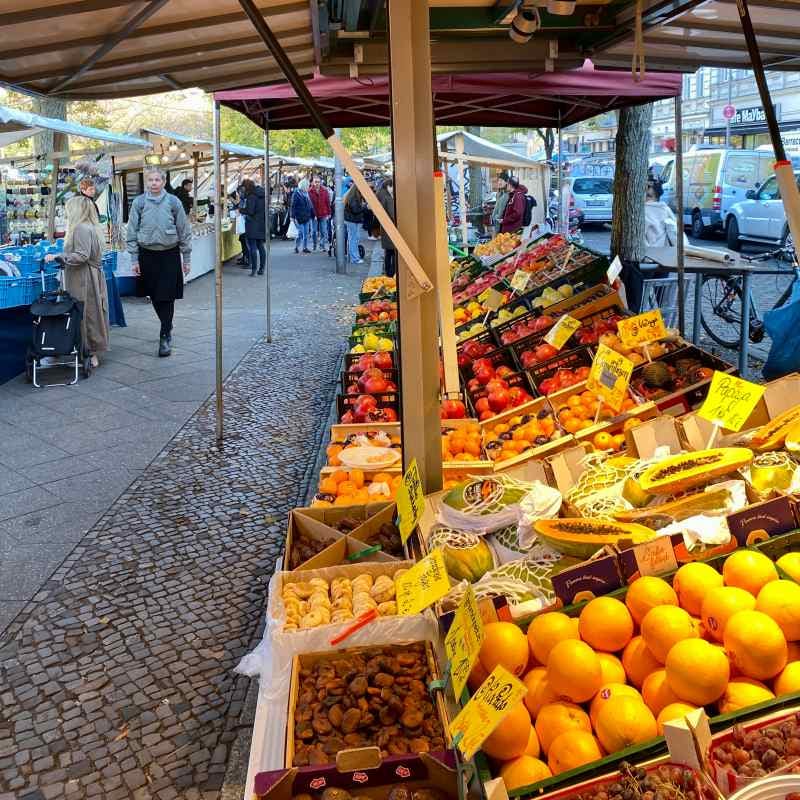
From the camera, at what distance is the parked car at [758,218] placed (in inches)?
811

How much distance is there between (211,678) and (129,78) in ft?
12.5

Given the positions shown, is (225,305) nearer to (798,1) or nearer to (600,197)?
(798,1)

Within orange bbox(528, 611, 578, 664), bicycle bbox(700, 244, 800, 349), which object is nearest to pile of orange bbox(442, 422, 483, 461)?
orange bbox(528, 611, 578, 664)

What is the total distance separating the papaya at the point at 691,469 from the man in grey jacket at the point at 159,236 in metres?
7.52

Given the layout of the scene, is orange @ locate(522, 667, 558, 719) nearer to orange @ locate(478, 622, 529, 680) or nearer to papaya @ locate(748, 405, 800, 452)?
orange @ locate(478, 622, 529, 680)

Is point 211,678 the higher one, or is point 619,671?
point 619,671

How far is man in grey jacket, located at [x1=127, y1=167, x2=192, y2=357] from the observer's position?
9555mm

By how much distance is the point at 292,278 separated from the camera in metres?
18.6

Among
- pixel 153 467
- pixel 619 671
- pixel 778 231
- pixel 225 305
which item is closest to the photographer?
pixel 619 671

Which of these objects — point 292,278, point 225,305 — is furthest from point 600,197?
point 225,305

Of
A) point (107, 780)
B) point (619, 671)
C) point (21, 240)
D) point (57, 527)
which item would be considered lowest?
point (107, 780)

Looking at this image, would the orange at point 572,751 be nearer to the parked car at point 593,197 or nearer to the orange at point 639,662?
the orange at point 639,662

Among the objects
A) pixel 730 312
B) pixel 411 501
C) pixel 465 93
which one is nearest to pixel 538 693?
pixel 411 501

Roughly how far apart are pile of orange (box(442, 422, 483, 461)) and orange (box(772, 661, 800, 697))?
261 centimetres
